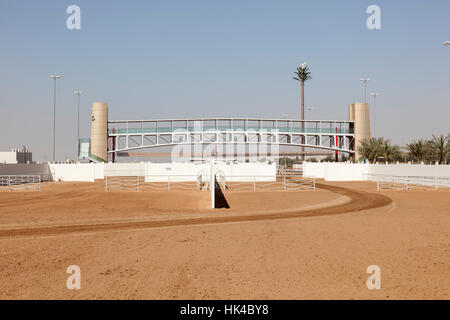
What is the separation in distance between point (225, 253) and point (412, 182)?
34429 mm

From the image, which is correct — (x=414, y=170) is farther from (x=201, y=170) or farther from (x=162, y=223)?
(x=162, y=223)

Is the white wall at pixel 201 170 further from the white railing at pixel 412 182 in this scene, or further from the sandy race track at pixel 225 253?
the sandy race track at pixel 225 253

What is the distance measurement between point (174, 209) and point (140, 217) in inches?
124

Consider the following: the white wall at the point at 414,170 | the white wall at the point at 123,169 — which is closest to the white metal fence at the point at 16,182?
the white wall at the point at 123,169

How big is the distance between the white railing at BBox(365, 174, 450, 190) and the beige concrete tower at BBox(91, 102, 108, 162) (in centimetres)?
4513

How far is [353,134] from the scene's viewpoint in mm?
69375

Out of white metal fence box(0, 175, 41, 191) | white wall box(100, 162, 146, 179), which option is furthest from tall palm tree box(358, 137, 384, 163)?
white metal fence box(0, 175, 41, 191)

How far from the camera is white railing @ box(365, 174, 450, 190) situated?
111 feet

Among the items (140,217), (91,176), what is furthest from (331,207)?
(91,176)

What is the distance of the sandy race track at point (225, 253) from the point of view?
670cm

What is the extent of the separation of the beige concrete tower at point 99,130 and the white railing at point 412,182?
45.1 metres

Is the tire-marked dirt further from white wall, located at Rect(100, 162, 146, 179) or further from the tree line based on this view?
white wall, located at Rect(100, 162, 146, 179)
